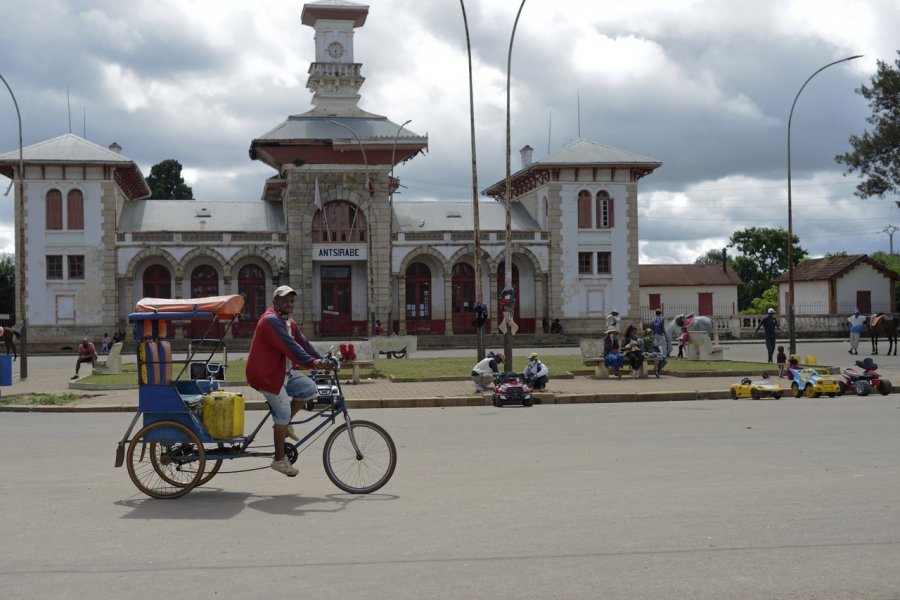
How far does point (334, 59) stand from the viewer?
5806 cm

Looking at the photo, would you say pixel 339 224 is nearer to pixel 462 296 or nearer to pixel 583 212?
pixel 462 296

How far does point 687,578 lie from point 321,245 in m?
47.5

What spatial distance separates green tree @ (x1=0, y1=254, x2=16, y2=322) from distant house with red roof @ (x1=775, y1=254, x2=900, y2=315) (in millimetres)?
47303

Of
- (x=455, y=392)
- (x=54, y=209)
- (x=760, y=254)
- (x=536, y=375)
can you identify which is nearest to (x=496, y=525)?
(x=536, y=375)

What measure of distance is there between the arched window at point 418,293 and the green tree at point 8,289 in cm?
2431

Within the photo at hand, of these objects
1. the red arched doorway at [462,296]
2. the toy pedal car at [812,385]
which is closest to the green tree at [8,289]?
the red arched doorway at [462,296]

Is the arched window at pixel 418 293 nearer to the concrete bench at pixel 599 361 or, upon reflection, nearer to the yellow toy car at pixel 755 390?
the concrete bench at pixel 599 361

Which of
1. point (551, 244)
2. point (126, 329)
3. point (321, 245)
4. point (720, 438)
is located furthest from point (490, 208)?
point (720, 438)

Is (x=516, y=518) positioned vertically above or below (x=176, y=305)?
below

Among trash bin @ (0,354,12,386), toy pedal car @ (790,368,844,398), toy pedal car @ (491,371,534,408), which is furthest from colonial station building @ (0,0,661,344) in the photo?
toy pedal car @ (790,368,844,398)

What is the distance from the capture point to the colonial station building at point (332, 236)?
50.8m

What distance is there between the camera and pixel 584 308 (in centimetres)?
5512

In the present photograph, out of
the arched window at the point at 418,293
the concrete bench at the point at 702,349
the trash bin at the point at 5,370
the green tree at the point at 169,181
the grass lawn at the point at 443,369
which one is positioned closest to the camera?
the trash bin at the point at 5,370

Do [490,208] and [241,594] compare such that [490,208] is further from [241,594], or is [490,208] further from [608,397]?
[241,594]
